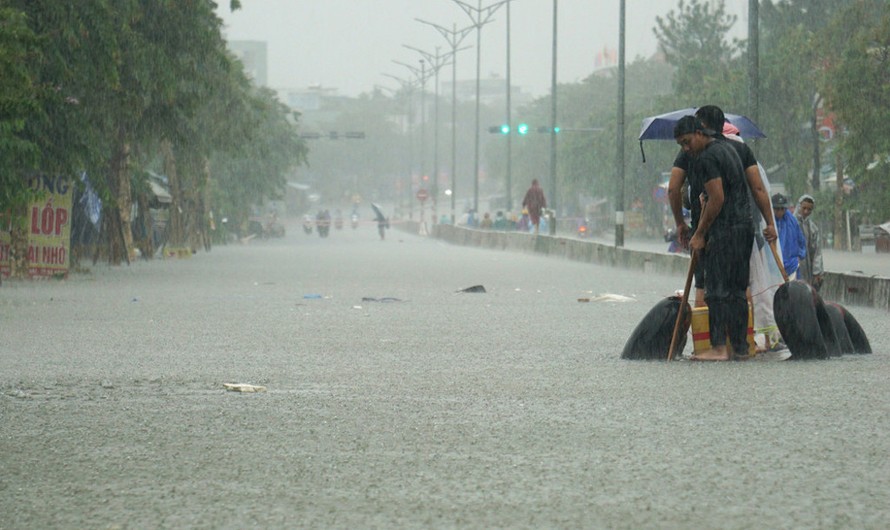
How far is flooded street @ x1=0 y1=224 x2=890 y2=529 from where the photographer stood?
684 centimetres

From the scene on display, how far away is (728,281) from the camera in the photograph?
514 inches

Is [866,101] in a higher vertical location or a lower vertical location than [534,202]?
higher

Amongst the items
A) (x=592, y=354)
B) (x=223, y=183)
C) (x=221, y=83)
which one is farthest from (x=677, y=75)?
(x=592, y=354)

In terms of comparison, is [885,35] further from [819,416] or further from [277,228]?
[277,228]

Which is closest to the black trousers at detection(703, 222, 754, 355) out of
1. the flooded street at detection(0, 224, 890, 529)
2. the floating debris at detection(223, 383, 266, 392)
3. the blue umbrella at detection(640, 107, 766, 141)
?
the flooded street at detection(0, 224, 890, 529)

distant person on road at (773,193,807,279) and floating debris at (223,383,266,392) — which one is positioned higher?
distant person on road at (773,193,807,279)

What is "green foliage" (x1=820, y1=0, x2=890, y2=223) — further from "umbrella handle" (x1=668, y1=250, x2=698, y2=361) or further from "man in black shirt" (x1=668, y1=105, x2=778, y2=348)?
"umbrella handle" (x1=668, y1=250, x2=698, y2=361)

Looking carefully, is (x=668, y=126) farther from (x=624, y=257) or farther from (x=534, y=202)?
(x=534, y=202)

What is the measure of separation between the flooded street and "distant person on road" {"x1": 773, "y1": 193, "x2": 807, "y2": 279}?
1065mm

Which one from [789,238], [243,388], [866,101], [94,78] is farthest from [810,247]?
[866,101]

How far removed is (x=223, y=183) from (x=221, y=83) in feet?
102

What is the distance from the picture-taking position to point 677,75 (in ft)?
269

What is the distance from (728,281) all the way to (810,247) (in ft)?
22.1

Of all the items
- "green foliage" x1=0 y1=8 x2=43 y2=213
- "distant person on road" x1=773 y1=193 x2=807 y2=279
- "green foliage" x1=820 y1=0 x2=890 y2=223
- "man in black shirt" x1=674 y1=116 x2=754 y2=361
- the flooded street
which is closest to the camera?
the flooded street
